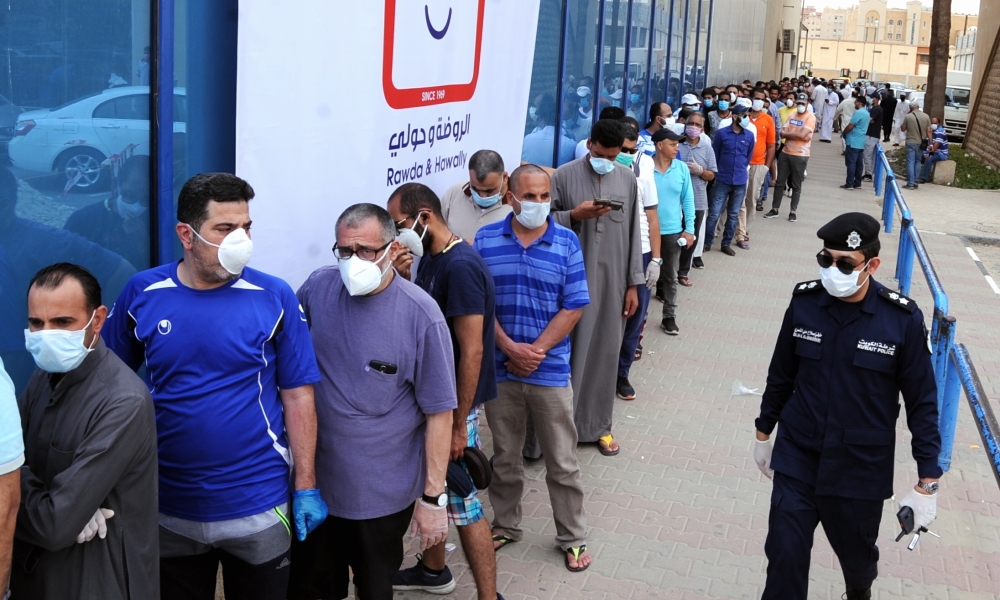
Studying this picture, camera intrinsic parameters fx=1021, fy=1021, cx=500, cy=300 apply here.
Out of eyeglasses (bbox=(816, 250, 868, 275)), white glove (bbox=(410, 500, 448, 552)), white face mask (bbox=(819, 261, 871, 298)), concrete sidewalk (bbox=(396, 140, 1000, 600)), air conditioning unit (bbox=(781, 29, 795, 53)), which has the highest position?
air conditioning unit (bbox=(781, 29, 795, 53))

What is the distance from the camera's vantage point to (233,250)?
3061 mm

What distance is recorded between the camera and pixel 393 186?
16.9ft

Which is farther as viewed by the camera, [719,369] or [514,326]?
[719,369]

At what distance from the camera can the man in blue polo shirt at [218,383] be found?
10.1 feet

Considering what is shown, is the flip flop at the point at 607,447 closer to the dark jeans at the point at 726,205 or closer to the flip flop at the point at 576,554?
the flip flop at the point at 576,554

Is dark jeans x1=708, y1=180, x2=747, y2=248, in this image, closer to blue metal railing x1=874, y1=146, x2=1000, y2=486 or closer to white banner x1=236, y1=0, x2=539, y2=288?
blue metal railing x1=874, y1=146, x2=1000, y2=486

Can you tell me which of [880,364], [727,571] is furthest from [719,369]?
[880,364]

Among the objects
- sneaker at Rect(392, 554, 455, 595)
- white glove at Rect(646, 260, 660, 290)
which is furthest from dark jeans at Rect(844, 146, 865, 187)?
sneaker at Rect(392, 554, 455, 595)

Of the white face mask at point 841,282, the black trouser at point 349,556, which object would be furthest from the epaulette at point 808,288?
the black trouser at point 349,556

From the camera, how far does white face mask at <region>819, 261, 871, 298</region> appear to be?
3.75m

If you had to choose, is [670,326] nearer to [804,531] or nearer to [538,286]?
[538,286]

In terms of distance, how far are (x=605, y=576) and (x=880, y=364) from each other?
1.80 m

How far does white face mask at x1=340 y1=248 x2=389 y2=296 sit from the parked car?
903 millimetres

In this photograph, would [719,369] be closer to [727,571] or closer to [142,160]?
[727,571]
